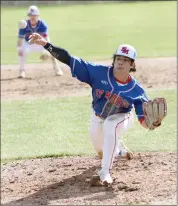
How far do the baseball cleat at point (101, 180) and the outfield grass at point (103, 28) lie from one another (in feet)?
34.3

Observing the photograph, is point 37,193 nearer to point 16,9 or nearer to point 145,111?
point 145,111

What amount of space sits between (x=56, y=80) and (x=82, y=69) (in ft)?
23.6

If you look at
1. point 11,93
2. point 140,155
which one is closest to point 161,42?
point 11,93

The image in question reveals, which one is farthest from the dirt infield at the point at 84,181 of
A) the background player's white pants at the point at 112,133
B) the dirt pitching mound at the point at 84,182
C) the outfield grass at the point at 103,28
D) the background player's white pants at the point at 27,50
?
the outfield grass at the point at 103,28

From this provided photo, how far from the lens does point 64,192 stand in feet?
20.1

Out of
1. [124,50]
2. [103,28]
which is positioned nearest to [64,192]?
[124,50]

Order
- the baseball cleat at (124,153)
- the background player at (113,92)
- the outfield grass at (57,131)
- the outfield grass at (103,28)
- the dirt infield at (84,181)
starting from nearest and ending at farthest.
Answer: the dirt infield at (84,181)
the background player at (113,92)
the baseball cleat at (124,153)
the outfield grass at (57,131)
the outfield grass at (103,28)

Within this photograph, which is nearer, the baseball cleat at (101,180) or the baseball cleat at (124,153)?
the baseball cleat at (101,180)

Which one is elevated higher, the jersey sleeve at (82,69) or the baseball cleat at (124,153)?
the jersey sleeve at (82,69)

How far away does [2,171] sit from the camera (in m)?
7.16

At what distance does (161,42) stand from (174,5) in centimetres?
1332

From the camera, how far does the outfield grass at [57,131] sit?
809 centimetres

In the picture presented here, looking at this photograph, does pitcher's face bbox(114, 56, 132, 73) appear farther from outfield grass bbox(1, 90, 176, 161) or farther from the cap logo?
outfield grass bbox(1, 90, 176, 161)

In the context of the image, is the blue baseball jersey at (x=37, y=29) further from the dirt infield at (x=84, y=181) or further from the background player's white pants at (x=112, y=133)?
the background player's white pants at (x=112, y=133)
